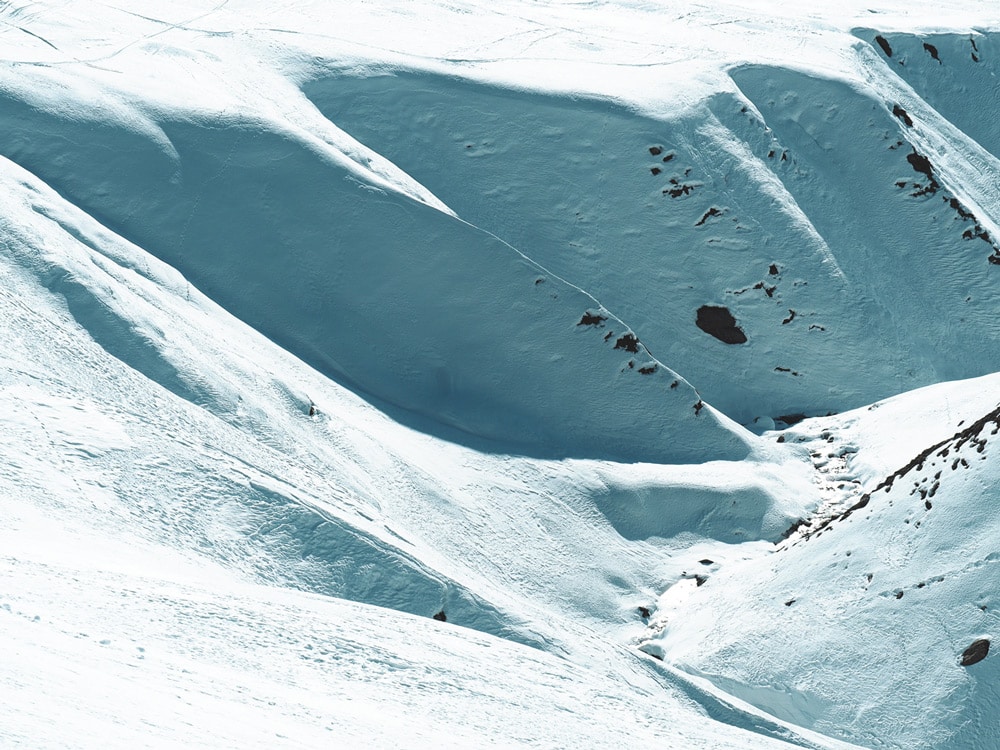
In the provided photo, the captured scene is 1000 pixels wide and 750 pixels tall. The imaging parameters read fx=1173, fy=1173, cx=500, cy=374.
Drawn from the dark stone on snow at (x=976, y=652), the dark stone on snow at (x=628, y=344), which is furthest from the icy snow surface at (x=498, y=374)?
the dark stone on snow at (x=976, y=652)

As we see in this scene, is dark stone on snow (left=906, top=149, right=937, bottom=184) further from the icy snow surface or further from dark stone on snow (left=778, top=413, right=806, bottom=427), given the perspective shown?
dark stone on snow (left=778, top=413, right=806, bottom=427)

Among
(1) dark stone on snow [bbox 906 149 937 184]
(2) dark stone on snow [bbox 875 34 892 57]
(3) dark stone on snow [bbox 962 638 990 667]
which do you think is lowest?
(3) dark stone on snow [bbox 962 638 990 667]

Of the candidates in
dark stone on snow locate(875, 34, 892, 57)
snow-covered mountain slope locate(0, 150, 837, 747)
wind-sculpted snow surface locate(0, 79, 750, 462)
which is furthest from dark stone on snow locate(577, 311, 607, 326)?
dark stone on snow locate(875, 34, 892, 57)

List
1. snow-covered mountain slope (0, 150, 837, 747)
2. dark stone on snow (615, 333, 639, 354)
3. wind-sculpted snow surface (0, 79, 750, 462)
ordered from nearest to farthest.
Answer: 1. snow-covered mountain slope (0, 150, 837, 747)
2. wind-sculpted snow surface (0, 79, 750, 462)
3. dark stone on snow (615, 333, 639, 354)

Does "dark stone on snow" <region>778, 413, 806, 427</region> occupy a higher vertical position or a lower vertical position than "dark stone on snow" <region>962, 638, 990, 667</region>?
higher

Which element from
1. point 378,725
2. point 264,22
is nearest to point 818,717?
point 378,725

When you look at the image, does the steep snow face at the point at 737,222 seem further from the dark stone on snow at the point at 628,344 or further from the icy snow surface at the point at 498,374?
the dark stone on snow at the point at 628,344
